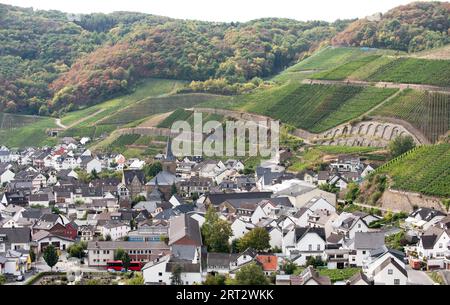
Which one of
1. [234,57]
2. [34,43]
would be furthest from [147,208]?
[34,43]

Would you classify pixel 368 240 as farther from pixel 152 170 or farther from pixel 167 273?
pixel 152 170

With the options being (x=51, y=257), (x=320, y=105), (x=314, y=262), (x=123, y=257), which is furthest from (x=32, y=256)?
(x=320, y=105)

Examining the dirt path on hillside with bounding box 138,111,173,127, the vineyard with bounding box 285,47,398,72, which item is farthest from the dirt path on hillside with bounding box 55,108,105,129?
the vineyard with bounding box 285,47,398,72

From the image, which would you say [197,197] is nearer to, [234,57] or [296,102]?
[296,102]
